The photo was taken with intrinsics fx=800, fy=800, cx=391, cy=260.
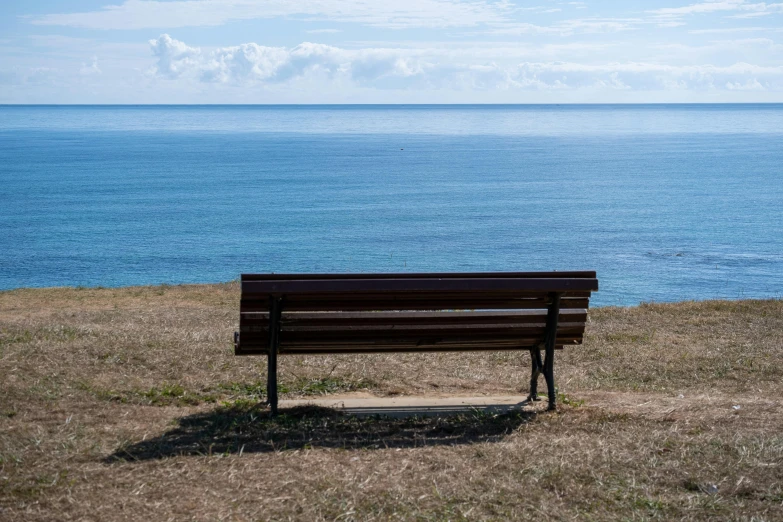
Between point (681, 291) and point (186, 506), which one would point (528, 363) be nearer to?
point (186, 506)

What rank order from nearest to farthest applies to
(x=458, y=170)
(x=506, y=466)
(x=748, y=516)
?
(x=748, y=516)
(x=506, y=466)
(x=458, y=170)

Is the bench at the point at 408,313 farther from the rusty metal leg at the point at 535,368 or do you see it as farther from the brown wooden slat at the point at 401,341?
the rusty metal leg at the point at 535,368

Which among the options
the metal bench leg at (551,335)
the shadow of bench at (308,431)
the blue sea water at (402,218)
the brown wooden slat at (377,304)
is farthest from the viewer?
the blue sea water at (402,218)

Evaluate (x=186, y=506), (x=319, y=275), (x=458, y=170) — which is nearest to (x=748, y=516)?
(x=186, y=506)

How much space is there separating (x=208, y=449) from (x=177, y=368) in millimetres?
3246

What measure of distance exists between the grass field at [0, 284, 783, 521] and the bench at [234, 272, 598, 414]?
2.07ft

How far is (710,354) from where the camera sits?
11.0 meters

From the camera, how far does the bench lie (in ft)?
20.2

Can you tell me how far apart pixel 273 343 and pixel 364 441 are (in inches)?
46.3

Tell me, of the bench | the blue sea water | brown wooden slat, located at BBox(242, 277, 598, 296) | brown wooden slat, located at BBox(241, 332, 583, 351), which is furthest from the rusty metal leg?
the blue sea water

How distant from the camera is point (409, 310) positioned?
6.53 metres

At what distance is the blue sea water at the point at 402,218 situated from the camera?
53500mm

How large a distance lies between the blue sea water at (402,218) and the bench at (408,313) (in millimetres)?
37246

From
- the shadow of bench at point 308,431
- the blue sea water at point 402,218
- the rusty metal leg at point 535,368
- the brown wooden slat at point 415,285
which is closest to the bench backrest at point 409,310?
the brown wooden slat at point 415,285
